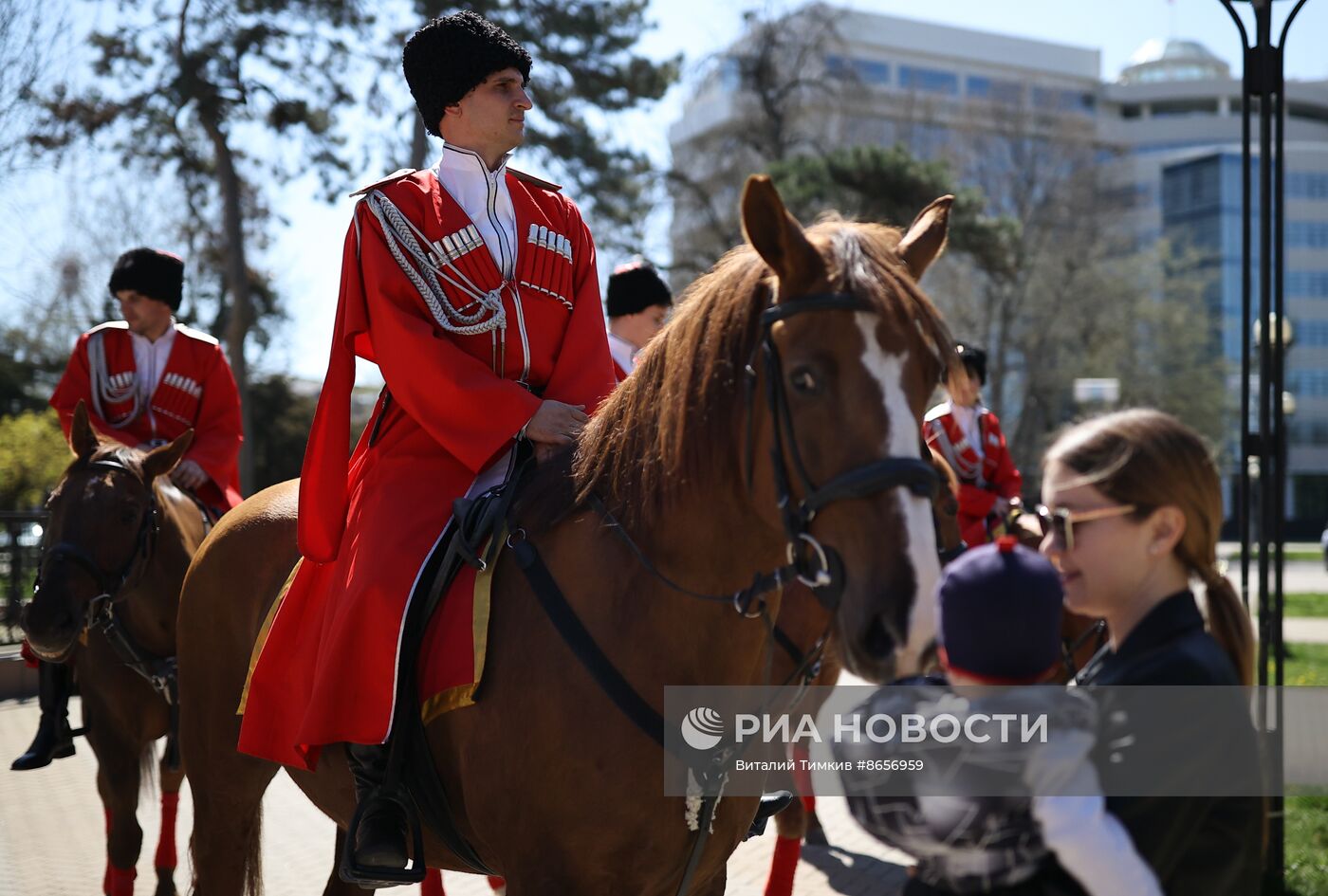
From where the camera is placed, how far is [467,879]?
22.7ft

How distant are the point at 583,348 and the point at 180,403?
3.77 meters

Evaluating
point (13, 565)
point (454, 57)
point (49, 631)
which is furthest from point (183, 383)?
point (13, 565)

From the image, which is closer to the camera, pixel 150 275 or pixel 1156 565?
pixel 1156 565

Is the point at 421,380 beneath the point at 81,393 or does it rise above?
beneath

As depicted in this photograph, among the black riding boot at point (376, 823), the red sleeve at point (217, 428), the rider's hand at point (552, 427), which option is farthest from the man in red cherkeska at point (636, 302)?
the black riding boot at point (376, 823)

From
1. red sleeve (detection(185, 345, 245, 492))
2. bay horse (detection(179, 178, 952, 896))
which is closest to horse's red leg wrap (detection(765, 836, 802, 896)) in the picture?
bay horse (detection(179, 178, 952, 896))

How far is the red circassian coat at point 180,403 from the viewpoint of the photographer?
6.54 metres

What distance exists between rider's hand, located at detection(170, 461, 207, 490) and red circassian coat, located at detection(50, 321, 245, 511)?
3 centimetres

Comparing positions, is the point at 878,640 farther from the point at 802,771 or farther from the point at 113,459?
the point at 113,459

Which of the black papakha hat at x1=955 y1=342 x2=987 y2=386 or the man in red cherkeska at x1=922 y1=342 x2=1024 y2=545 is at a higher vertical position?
the black papakha hat at x1=955 y1=342 x2=987 y2=386

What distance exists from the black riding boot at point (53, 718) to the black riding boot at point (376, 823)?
3633mm

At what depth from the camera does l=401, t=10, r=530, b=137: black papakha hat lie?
362cm

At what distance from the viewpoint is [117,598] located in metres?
5.68

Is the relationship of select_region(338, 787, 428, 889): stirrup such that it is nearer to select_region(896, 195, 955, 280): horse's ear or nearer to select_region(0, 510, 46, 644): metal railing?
select_region(896, 195, 955, 280): horse's ear
